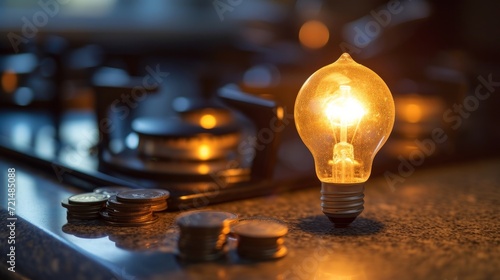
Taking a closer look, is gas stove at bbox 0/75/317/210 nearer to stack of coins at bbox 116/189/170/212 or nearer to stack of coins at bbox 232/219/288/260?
stack of coins at bbox 116/189/170/212

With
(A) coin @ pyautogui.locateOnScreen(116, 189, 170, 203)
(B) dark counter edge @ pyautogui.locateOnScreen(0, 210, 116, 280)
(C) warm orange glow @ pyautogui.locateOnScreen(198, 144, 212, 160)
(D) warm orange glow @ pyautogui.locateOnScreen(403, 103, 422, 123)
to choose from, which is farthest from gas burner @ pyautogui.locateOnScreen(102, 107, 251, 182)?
(D) warm orange glow @ pyautogui.locateOnScreen(403, 103, 422, 123)

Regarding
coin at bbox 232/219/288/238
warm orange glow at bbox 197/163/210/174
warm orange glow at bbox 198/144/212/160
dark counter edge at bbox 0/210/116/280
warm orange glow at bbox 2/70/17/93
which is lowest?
dark counter edge at bbox 0/210/116/280

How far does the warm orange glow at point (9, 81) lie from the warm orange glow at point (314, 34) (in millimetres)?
817

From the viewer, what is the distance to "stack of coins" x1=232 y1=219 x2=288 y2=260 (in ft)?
2.44

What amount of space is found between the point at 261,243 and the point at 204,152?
0.41 metres

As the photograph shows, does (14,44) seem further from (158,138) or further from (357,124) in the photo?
(357,124)

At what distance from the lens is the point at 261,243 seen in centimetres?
75

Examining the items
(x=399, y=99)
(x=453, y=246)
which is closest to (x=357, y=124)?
(x=453, y=246)

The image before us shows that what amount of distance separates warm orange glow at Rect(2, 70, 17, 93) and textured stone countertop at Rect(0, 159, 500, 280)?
83cm

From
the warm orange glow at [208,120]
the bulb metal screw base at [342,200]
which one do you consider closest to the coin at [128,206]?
the bulb metal screw base at [342,200]

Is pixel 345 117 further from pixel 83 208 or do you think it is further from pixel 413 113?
pixel 413 113

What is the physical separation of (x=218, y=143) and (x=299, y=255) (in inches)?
17.0

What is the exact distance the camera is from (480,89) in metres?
1.77

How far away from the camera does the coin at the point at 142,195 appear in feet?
2.88
